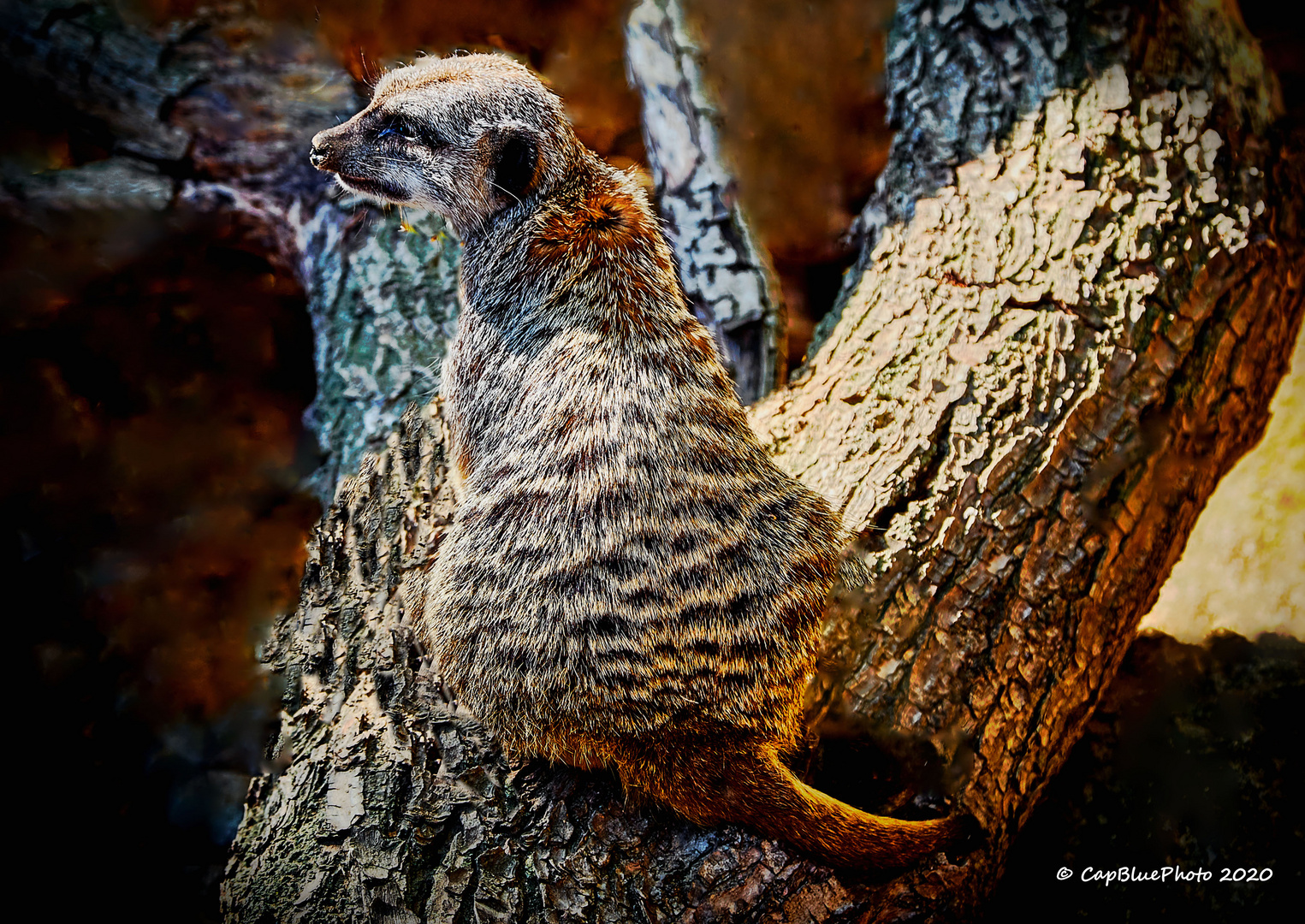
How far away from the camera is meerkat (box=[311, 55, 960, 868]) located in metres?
1.27

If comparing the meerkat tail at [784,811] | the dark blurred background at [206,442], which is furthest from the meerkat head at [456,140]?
the meerkat tail at [784,811]

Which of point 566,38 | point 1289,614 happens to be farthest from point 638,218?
point 1289,614

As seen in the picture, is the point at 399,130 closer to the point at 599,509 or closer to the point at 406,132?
the point at 406,132

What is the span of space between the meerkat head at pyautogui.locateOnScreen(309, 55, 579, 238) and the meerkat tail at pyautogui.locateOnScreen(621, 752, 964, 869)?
143cm

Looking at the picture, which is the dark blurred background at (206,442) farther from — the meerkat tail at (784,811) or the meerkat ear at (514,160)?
the meerkat tail at (784,811)

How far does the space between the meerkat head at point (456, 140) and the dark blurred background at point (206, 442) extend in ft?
2.07

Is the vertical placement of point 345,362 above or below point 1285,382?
below

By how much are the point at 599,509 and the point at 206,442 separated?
1716 millimetres

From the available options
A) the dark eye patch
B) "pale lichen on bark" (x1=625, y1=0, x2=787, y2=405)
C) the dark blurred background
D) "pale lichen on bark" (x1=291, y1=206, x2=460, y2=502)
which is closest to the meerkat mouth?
the dark eye patch

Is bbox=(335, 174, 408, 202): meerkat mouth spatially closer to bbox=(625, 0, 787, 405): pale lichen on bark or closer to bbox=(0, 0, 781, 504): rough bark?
bbox=(0, 0, 781, 504): rough bark

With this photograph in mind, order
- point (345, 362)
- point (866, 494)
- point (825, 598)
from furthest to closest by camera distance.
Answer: point (345, 362) < point (866, 494) < point (825, 598)

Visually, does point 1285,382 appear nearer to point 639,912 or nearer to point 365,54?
point 639,912

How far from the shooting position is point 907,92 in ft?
7.73

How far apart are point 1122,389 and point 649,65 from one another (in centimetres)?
198
